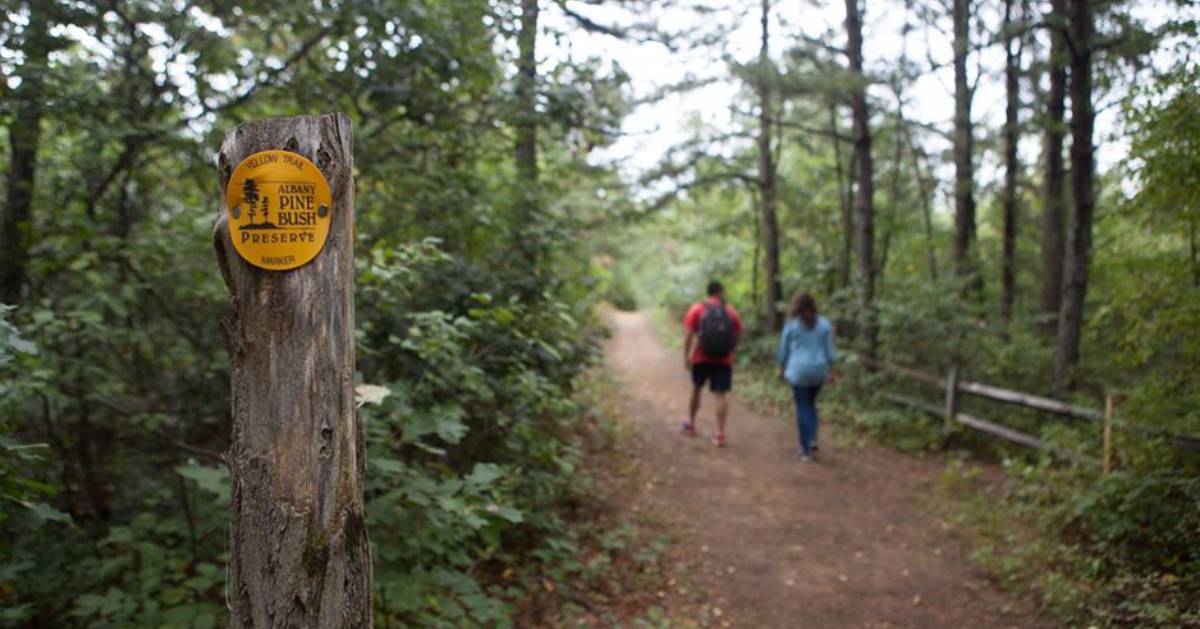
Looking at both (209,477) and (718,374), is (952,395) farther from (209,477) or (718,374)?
(209,477)

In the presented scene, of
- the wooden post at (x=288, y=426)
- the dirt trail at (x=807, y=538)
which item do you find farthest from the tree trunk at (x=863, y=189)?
the wooden post at (x=288, y=426)

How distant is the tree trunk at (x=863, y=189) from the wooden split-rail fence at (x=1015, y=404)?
25.2 inches

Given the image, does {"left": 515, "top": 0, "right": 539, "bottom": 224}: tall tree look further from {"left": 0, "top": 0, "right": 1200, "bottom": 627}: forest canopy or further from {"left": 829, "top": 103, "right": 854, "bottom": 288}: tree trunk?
{"left": 829, "top": 103, "right": 854, "bottom": 288}: tree trunk

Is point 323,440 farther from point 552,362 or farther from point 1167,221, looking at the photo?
Result: point 1167,221

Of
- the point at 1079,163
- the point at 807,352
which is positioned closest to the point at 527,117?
the point at 807,352

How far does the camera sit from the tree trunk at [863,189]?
35.8 ft

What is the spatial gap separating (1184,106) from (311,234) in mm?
5010

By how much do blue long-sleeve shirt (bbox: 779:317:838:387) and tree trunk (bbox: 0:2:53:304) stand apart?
658 cm

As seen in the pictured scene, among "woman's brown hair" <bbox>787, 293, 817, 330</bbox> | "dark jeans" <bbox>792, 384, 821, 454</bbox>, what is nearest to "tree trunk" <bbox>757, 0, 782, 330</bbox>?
"woman's brown hair" <bbox>787, 293, 817, 330</bbox>

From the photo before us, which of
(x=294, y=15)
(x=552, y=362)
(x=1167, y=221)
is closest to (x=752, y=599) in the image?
(x=552, y=362)

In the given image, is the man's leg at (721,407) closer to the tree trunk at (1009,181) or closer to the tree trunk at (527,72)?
the tree trunk at (527,72)

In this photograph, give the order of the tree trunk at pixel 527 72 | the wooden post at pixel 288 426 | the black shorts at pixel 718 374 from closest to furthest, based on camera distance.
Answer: the wooden post at pixel 288 426 < the tree trunk at pixel 527 72 < the black shorts at pixel 718 374

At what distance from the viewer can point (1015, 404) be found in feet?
26.7

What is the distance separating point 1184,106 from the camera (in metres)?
4.34
